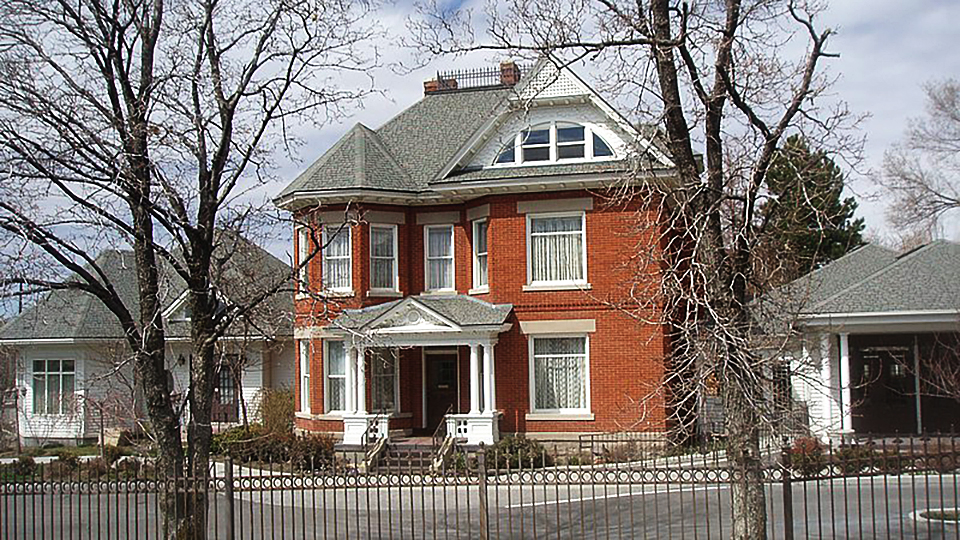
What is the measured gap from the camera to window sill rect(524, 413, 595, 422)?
25094mm

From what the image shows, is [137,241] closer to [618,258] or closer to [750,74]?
[750,74]

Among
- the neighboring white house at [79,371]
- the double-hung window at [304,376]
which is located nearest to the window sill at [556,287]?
the double-hung window at [304,376]

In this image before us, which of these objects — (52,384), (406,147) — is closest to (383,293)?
(406,147)

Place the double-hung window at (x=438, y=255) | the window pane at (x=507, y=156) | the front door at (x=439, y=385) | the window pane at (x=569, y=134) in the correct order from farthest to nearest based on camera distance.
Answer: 1. the double-hung window at (x=438, y=255)
2. the front door at (x=439, y=385)
3. the window pane at (x=507, y=156)
4. the window pane at (x=569, y=134)

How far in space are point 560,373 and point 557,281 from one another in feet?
7.72

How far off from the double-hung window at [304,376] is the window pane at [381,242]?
3309 mm

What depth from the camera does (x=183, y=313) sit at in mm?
34688

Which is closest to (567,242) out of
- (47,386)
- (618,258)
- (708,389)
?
(618,258)

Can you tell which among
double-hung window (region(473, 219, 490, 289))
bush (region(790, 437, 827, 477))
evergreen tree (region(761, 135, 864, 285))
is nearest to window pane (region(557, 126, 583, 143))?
double-hung window (region(473, 219, 490, 289))

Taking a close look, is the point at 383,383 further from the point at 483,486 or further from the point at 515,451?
the point at 483,486

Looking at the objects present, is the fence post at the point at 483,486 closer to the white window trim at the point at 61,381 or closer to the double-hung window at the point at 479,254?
the double-hung window at the point at 479,254

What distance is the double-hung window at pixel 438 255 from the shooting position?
1098 inches

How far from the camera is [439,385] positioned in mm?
27719

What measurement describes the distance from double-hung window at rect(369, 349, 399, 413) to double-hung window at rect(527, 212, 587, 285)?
4.67 m
